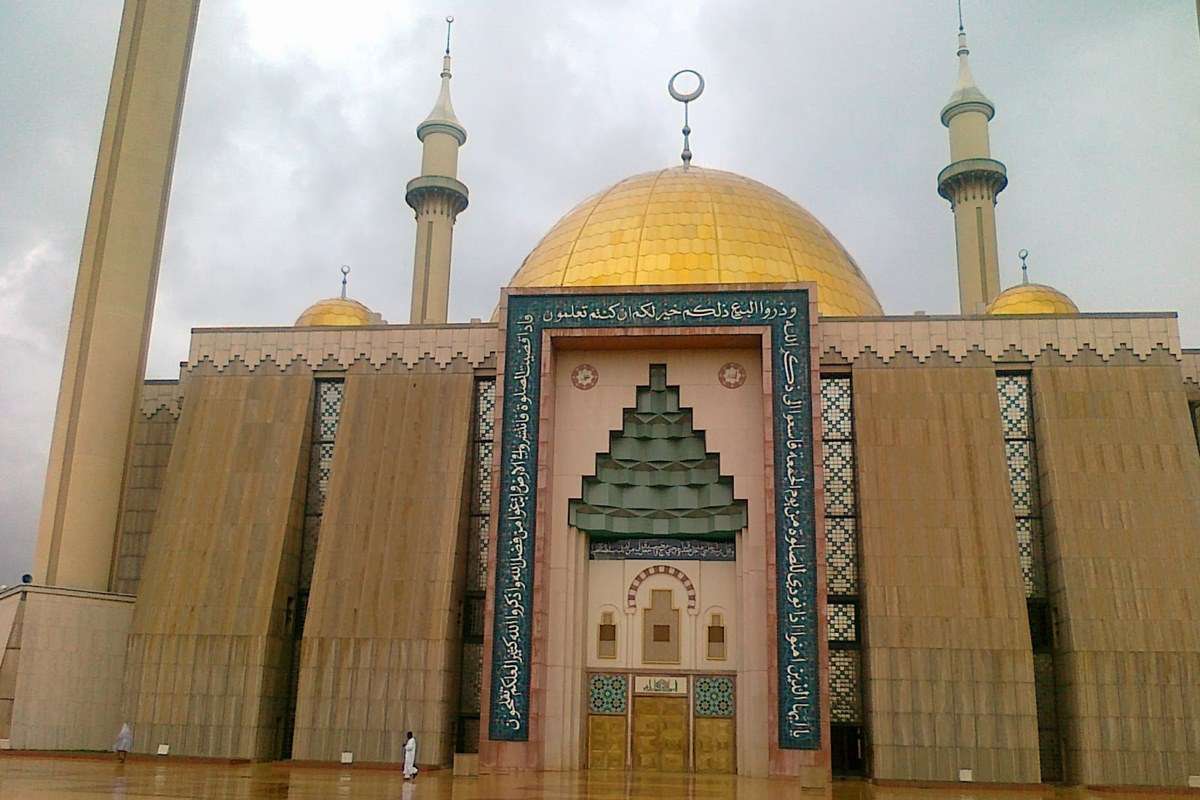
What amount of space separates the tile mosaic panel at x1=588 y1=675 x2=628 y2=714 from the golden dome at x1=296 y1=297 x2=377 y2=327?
949 centimetres

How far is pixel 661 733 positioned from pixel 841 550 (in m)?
4.05

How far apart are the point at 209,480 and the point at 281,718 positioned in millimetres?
4125

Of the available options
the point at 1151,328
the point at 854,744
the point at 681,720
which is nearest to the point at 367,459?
the point at 681,720

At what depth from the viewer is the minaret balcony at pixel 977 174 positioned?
90.3ft

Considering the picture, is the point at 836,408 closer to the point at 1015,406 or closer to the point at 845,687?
the point at 1015,406

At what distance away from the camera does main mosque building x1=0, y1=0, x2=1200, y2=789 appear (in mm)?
15422

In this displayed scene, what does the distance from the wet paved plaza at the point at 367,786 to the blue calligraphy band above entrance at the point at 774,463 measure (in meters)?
1.38

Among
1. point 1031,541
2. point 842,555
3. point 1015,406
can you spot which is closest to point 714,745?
point 842,555

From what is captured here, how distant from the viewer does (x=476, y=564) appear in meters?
17.8

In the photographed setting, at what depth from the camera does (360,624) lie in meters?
16.4

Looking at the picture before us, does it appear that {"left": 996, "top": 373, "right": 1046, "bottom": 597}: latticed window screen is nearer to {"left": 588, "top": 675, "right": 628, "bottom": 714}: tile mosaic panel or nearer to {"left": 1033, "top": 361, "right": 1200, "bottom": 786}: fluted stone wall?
{"left": 1033, "top": 361, "right": 1200, "bottom": 786}: fluted stone wall

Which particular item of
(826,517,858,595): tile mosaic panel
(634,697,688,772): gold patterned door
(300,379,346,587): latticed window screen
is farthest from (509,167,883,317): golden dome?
(634,697,688,772): gold patterned door

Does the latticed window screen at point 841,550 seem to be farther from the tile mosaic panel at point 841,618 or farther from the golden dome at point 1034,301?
the golden dome at point 1034,301

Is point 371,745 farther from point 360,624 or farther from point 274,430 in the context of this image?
point 274,430
